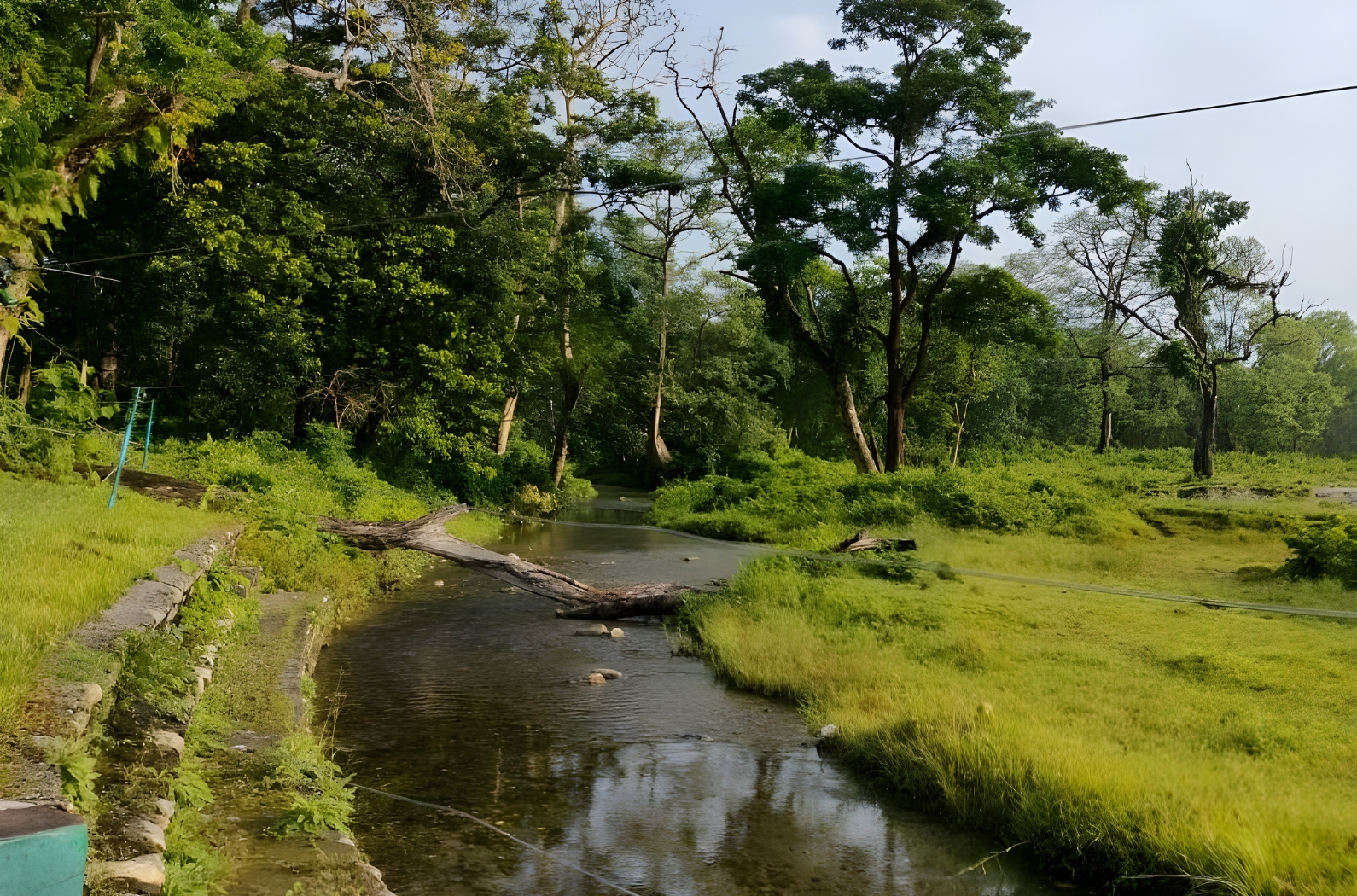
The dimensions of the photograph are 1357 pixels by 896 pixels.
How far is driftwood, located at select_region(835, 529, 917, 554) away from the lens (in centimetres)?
1449

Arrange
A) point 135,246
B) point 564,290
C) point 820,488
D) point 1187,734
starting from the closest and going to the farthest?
point 1187,734, point 135,246, point 820,488, point 564,290

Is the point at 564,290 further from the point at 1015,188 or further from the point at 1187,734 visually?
the point at 1187,734

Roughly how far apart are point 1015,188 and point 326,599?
16.8 m

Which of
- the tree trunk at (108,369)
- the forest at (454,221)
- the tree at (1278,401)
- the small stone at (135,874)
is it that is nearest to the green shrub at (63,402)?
the forest at (454,221)

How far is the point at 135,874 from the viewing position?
3.39 m

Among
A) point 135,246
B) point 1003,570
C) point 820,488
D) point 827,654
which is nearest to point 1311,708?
point 827,654

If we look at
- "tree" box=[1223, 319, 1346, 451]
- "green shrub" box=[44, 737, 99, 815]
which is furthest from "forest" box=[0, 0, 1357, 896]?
"tree" box=[1223, 319, 1346, 451]

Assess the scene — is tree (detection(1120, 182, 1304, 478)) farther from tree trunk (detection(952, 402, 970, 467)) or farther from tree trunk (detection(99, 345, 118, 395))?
tree trunk (detection(99, 345, 118, 395))

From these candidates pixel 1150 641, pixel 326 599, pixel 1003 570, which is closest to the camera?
pixel 1150 641

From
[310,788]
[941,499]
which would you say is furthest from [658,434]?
[310,788]

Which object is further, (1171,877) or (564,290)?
(564,290)

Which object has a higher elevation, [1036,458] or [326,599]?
[1036,458]

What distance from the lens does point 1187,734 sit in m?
6.68

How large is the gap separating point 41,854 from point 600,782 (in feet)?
18.2
